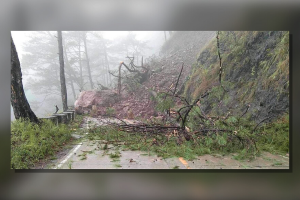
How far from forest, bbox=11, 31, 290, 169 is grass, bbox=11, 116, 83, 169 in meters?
0.01

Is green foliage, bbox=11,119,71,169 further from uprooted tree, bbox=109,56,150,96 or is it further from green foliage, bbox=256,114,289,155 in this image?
green foliage, bbox=256,114,289,155

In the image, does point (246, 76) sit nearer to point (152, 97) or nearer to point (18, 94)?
point (152, 97)

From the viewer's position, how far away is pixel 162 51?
4680mm

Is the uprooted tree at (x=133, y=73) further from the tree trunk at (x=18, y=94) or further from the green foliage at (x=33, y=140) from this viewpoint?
the tree trunk at (x=18, y=94)

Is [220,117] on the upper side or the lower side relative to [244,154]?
upper

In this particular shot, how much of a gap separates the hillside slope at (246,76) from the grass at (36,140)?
1.86 metres

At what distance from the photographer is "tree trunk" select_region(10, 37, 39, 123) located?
4.66 m

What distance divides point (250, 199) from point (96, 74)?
2.85 meters

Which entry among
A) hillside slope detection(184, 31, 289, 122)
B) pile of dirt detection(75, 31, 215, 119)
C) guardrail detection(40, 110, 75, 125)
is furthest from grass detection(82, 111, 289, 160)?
guardrail detection(40, 110, 75, 125)

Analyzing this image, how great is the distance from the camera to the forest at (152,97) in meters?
4.61
